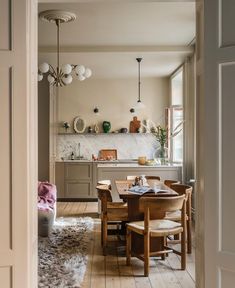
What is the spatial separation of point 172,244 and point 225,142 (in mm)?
3339

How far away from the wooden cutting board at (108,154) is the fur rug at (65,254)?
3039 mm

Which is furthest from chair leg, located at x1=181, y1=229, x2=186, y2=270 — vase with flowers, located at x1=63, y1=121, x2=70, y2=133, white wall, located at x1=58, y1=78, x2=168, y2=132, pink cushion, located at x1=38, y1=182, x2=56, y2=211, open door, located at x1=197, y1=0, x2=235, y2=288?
vase with flowers, located at x1=63, y1=121, x2=70, y2=133

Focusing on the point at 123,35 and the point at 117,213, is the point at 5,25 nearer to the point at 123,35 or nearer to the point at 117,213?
the point at 117,213

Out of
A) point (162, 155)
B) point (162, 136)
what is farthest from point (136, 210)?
point (162, 155)

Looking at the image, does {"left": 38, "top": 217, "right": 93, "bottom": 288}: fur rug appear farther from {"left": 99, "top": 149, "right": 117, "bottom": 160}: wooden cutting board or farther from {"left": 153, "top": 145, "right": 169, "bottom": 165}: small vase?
{"left": 99, "top": 149, "right": 117, "bottom": 160}: wooden cutting board

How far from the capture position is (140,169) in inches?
287

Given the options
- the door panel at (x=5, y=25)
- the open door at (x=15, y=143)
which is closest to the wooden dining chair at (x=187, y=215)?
the open door at (x=15, y=143)

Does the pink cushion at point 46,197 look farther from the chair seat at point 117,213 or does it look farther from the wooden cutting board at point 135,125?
the wooden cutting board at point 135,125

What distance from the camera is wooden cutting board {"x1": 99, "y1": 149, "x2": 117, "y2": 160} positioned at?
9448mm

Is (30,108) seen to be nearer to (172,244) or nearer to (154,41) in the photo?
(172,244)

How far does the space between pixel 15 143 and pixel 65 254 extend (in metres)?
3.04

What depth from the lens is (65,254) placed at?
4.68m

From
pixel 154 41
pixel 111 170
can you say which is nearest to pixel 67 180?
pixel 111 170

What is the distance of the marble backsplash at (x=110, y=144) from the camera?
9.52 m
